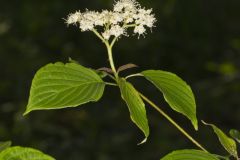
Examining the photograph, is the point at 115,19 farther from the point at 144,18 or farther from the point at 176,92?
the point at 176,92

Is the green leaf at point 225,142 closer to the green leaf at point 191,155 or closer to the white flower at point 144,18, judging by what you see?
the green leaf at point 191,155

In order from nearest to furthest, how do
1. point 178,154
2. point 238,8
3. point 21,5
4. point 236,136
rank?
1. point 178,154
2. point 236,136
3. point 21,5
4. point 238,8

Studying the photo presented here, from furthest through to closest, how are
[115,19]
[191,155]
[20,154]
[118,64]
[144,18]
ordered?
[118,64] → [144,18] → [115,19] → [191,155] → [20,154]

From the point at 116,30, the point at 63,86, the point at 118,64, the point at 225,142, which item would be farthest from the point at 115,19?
the point at 118,64

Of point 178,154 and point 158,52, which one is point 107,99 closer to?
point 158,52

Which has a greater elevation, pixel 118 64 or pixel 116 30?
pixel 118 64

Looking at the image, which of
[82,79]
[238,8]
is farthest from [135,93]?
[238,8]

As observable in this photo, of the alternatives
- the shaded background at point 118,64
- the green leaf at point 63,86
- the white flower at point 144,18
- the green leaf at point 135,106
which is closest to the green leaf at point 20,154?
the green leaf at point 63,86

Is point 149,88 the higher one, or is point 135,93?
point 149,88
